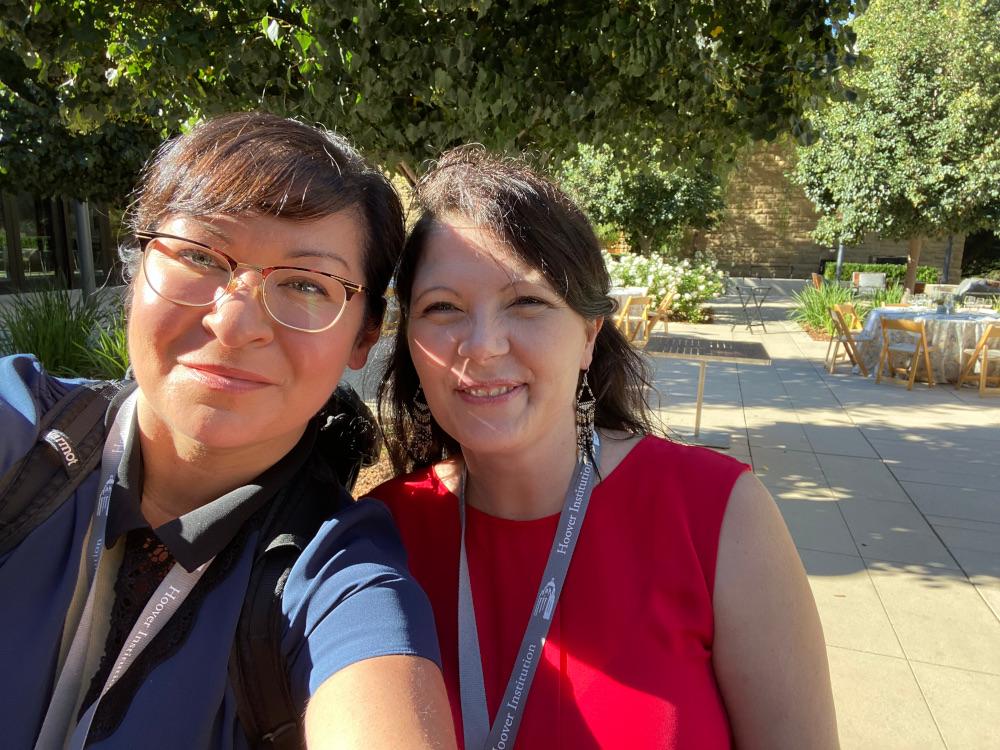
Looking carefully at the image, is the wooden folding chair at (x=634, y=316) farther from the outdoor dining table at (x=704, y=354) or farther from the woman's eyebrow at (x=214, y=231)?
the woman's eyebrow at (x=214, y=231)

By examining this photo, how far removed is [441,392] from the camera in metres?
1.45

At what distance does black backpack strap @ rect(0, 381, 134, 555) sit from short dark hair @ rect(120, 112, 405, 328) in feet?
0.91

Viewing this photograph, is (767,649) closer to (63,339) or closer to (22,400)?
(22,400)

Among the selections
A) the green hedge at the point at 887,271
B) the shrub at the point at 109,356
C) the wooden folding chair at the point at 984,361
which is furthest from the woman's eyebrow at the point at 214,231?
the green hedge at the point at 887,271

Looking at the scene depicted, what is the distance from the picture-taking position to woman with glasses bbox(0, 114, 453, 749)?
1.05 meters

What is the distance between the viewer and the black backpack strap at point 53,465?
44.1 inches

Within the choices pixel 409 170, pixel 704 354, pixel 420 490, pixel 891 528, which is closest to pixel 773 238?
pixel 704 354

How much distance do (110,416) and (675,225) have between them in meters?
18.1

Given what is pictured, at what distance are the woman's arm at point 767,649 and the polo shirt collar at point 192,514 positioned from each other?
0.85 m

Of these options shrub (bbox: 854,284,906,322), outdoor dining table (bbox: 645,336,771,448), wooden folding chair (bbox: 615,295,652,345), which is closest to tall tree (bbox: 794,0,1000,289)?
shrub (bbox: 854,284,906,322)

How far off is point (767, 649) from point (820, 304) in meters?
13.7

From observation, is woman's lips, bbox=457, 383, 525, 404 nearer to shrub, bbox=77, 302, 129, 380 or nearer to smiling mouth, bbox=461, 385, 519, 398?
smiling mouth, bbox=461, 385, 519, 398

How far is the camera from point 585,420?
1.72m

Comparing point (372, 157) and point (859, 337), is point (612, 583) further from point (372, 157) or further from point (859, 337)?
point (859, 337)
